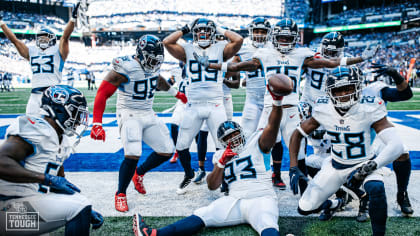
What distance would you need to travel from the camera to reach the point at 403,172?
3.05 meters

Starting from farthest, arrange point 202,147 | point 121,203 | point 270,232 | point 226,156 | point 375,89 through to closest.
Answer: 1. point 202,147
2. point 375,89
3. point 121,203
4. point 226,156
5. point 270,232

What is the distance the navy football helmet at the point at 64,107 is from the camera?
2.25 metres

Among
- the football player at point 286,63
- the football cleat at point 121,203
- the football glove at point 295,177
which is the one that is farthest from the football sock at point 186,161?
the football glove at point 295,177

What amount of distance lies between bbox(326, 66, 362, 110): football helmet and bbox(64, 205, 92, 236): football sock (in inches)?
82.8

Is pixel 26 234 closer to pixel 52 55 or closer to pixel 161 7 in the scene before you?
pixel 52 55

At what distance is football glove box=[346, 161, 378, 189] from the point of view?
244 centimetres

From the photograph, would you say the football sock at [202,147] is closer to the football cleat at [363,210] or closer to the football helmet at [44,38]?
the football cleat at [363,210]

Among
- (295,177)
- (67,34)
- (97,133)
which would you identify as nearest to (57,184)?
(97,133)

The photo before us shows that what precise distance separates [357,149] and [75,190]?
7.42ft

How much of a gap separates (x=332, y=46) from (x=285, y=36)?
0.82m

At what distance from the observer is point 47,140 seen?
212cm

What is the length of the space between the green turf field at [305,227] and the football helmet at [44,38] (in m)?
3.11

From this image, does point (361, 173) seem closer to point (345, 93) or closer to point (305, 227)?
point (345, 93)

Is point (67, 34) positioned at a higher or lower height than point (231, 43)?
higher
